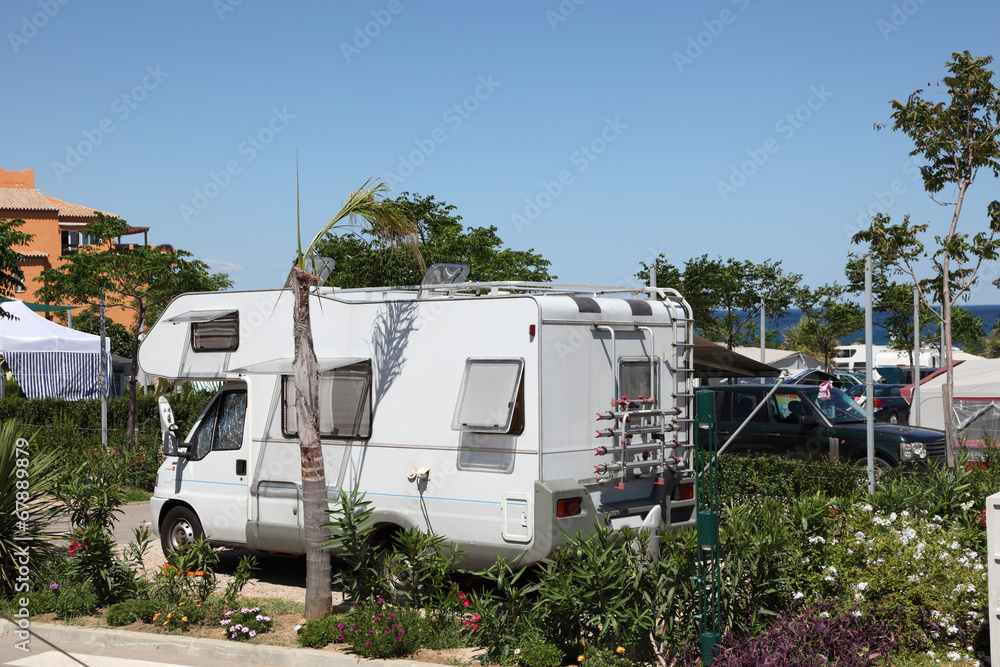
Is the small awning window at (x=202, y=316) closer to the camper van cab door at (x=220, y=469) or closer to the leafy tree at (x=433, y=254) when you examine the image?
the camper van cab door at (x=220, y=469)

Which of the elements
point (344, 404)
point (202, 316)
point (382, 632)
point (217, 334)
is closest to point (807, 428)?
point (344, 404)

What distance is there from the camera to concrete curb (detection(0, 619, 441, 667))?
22.5 ft

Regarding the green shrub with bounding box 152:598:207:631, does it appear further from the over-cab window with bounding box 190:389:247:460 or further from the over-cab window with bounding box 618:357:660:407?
the over-cab window with bounding box 618:357:660:407

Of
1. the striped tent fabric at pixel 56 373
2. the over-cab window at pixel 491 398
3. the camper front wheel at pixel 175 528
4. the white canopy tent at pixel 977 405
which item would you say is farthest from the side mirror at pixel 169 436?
the striped tent fabric at pixel 56 373

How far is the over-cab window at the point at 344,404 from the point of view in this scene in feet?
28.8

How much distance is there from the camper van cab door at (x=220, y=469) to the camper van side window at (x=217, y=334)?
0.47 meters

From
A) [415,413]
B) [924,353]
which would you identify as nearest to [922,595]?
[415,413]

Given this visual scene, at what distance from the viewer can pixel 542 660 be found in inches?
249

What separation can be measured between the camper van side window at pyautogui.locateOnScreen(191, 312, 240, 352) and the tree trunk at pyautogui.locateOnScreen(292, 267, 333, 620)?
7.15 ft

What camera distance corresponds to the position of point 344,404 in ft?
29.3

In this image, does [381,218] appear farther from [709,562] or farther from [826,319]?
[826,319]

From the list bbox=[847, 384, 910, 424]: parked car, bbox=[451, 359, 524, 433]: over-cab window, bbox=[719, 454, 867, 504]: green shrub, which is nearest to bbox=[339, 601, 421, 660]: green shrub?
bbox=[451, 359, 524, 433]: over-cab window

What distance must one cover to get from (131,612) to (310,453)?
204 centimetres

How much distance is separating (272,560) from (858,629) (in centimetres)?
699
